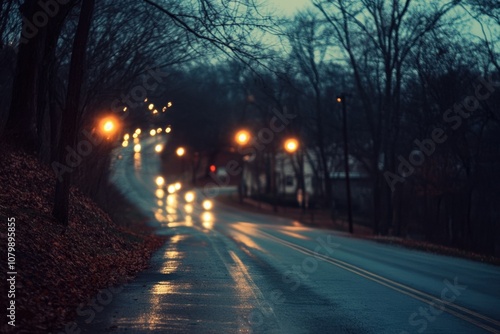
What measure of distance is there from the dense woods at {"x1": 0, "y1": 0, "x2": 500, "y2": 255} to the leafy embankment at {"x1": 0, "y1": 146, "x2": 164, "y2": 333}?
1.03m

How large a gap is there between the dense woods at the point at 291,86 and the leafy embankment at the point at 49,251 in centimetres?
103

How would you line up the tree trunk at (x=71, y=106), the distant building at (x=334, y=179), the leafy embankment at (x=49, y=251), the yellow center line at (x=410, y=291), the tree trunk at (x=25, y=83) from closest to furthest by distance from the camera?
the leafy embankment at (x=49, y=251), the yellow center line at (x=410, y=291), the tree trunk at (x=71, y=106), the tree trunk at (x=25, y=83), the distant building at (x=334, y=179)

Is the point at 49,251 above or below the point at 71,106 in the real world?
below

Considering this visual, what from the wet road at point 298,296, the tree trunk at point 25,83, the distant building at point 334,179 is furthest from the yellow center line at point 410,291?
the distant building at point 334,179

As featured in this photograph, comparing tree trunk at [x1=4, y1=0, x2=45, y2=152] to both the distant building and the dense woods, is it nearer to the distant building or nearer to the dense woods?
Answer: the dense woods

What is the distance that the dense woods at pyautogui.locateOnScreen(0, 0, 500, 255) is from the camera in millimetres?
19406

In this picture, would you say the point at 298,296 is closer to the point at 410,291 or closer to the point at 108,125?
the point at 410,291

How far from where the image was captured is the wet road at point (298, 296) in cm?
1059

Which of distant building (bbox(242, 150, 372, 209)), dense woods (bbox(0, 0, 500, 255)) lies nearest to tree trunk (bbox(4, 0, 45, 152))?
dense woods (bbox(0, 0, 500, 255))

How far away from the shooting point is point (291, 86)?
18391 millimetres

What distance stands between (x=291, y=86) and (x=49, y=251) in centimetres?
733

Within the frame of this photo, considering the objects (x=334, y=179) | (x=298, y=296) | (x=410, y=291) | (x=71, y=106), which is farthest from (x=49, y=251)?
(x=334, y=179)

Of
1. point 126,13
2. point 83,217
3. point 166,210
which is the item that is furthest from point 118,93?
point 166,210

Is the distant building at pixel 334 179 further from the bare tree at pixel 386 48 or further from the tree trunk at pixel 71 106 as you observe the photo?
the tree trunk at pixel 71 106
